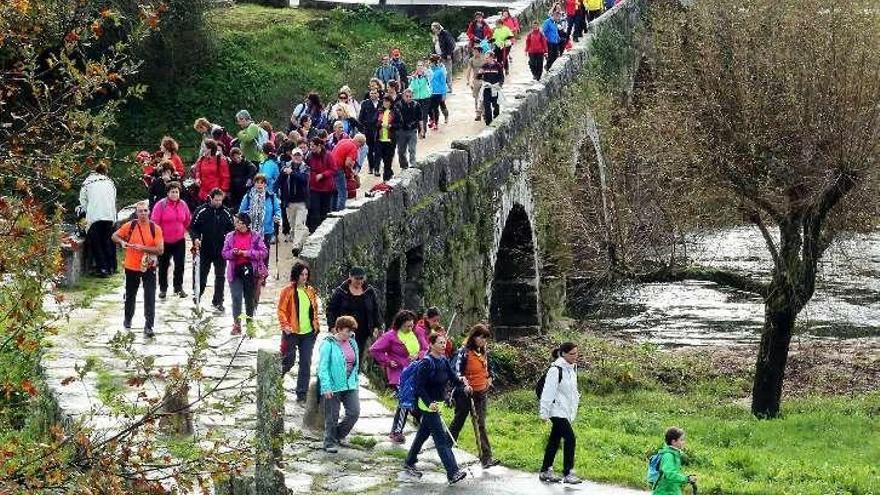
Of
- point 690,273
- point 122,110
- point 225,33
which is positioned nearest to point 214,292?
point 690,273

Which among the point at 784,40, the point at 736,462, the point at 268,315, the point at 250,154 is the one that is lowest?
the point at 736,462

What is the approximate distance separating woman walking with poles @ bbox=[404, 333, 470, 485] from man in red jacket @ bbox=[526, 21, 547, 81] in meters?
19.2

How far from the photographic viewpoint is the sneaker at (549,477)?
16.6m

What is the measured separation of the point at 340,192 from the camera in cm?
2395

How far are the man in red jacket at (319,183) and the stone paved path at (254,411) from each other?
1.09m

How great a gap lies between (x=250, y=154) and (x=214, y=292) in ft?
15.9

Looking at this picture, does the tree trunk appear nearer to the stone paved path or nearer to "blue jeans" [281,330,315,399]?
the stone paved path

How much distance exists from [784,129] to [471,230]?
4909 millimetres

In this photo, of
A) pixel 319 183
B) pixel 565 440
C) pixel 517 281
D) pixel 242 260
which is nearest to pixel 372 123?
pixel 319 183

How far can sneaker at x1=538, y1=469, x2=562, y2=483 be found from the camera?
1658 cm

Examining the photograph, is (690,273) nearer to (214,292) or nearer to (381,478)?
(214,292)

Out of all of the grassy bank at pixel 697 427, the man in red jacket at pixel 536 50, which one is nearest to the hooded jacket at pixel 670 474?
the grassy bank at pixel 697 427

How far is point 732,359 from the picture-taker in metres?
30.9

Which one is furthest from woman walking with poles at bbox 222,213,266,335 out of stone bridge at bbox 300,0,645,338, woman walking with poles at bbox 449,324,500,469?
woman walking with poles at bbox 449,324,500,469
